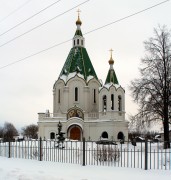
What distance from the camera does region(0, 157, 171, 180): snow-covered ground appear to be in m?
10.8

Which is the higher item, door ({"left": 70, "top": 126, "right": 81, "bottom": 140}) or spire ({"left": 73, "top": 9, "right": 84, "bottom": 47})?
spire ({"left": 73, "top": 9, "right": 84, "bottom": 47})

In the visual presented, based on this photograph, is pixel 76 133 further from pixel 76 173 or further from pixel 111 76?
pixel 76 173

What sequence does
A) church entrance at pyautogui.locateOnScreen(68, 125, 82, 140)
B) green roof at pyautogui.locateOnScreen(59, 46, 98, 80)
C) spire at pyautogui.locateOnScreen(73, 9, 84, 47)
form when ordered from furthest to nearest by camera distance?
spire at pyautogui.locateOnScreen(73, 9, 84, 47)
green roof at pyautogui.locateOnScreen(59, 46, 98, 80)
church entrance at pyautogui.locateOnScreen(68, 125, 82, 140)

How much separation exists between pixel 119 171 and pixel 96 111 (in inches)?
1264

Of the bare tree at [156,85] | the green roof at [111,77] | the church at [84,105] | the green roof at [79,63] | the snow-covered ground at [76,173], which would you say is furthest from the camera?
the green roof at [79,63]

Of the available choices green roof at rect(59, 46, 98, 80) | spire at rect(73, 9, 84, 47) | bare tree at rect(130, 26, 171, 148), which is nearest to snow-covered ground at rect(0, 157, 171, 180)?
bare tree at rect(130, 26, 171, 148)

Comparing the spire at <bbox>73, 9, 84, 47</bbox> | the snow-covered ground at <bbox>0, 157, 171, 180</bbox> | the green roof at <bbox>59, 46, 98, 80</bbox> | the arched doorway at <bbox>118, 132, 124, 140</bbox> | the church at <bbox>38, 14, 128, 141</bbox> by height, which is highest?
the spire at <bbox>73, 9, 84, 47</bbox>

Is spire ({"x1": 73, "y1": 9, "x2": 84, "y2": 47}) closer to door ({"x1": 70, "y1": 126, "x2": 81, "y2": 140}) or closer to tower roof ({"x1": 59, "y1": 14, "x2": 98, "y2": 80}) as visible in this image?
tower roof ({"x1": 59, "y1": 14, "x2": 98, "y2": 80})

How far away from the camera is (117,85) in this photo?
139ft

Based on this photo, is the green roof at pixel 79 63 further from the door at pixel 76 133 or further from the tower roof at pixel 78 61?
the door at pixel 76 133

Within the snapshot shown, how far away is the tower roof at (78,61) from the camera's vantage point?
44719 millimetres

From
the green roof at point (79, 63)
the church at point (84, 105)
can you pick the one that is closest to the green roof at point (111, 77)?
the church at point (84, 105)

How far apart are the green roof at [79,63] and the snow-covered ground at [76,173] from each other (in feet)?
104

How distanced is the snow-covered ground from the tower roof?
31644 millimetres
